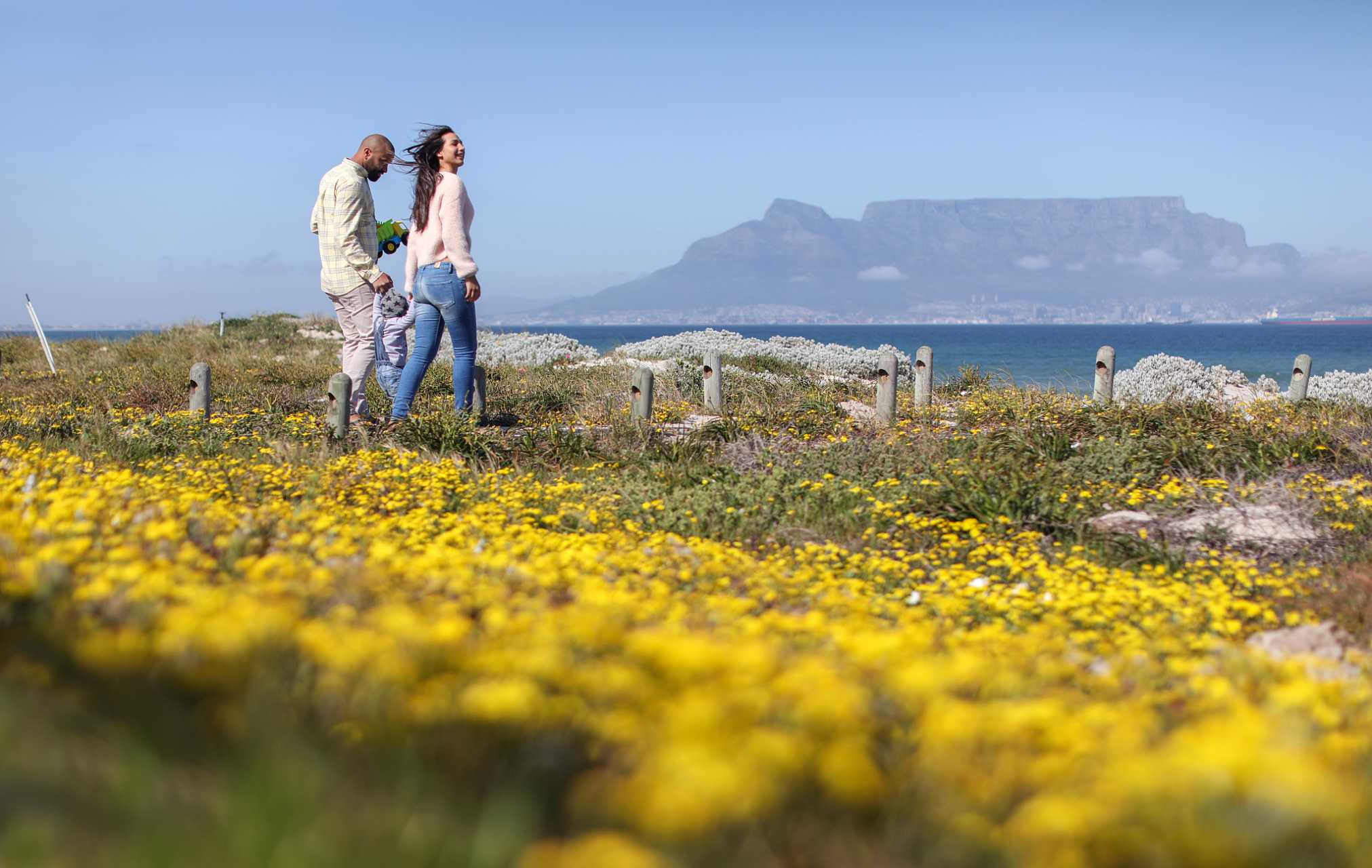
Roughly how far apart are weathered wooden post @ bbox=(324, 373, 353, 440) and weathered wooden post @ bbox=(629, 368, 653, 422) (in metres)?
2.75

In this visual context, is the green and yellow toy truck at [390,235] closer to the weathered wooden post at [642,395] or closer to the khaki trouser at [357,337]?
the khaki trouser at [357,337]

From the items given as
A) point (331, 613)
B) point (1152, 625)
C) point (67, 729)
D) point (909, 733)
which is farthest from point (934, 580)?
point (67, 729)

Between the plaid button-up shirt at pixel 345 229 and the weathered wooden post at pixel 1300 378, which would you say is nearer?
the plaid button-up shirt at pixel 345 229

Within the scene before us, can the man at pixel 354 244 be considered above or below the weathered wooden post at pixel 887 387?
above

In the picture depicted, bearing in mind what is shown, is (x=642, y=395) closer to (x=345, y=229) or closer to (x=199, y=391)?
(x=345, y=229)

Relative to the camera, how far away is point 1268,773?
1.50m

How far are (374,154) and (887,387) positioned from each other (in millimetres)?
5921

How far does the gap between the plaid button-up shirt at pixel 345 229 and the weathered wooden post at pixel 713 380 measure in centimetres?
420

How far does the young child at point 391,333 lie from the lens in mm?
7242

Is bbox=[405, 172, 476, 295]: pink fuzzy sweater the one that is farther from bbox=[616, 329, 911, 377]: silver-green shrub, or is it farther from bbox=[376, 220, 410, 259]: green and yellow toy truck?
bbox=[616, 329, 911, 377]: silver-green shrub

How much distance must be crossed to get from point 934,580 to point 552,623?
2.48m

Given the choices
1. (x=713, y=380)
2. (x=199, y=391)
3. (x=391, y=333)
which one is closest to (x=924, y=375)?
(x=713, y=380)

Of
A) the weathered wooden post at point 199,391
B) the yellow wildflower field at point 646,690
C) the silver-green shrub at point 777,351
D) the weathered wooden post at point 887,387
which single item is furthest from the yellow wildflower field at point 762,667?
the silver-green shrub at point 777,351

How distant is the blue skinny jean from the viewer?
22.8 ft
